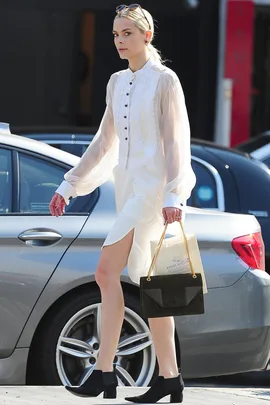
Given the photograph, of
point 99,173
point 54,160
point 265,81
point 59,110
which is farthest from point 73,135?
point 265,81

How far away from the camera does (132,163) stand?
5.39 metres

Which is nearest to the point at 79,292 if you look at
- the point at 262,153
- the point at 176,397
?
the point at 176,397

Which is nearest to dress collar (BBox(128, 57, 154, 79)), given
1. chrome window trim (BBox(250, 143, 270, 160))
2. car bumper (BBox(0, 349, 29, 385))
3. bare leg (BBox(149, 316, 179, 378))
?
bare leg (BBox(149, 316, 179, 378))

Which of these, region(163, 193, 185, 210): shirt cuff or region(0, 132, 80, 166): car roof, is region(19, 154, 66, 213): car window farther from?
region(163, 193, 185, 210): shirt cuff

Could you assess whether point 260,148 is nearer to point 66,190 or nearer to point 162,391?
point 66,190

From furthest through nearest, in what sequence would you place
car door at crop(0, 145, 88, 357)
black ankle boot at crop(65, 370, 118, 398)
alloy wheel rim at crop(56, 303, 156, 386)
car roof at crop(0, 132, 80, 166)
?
car roof at crop(0, 132, 80, 166), alloy wheel rim at crop(56, 303, 156, 386), car door at crop(0, 145, 88, 357), black ankle boot at crop(65, 370, 118, 398)

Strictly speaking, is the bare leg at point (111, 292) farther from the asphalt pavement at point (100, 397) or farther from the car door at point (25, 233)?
the car door at point (25, 233)

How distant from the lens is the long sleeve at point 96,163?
5605mm

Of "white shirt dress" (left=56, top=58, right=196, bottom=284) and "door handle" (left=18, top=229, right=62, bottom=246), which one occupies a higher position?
"white shirt dress" (left=56, top=58, right=196, bottom=284)

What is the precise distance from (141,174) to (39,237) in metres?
1.07

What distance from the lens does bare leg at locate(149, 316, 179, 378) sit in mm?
5427

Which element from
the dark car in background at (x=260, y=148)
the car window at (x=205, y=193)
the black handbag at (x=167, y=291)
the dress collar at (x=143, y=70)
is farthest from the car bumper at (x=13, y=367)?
the dark car in background at (x=260, y=148)

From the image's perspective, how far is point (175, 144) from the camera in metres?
5.29

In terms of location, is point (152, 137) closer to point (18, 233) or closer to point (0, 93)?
point (18, 233)
